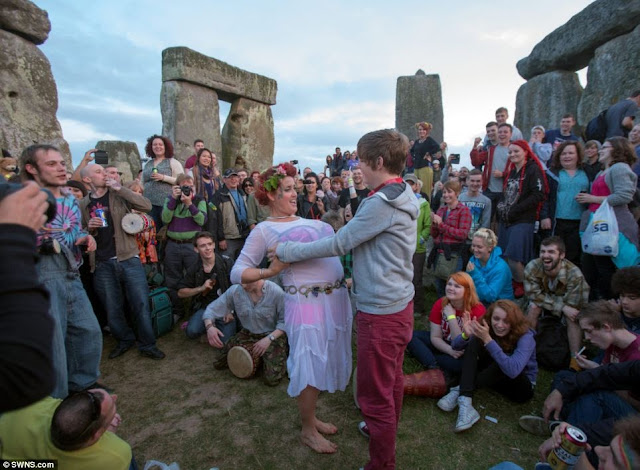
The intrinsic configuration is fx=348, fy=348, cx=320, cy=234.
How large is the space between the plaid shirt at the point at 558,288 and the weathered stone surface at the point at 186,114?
6830 mm

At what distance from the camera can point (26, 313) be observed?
807mm

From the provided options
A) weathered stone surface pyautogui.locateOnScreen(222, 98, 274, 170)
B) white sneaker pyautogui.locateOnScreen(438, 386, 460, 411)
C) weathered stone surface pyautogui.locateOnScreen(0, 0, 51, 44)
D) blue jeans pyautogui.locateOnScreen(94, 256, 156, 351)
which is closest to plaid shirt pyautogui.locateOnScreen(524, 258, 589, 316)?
white sneaker pyautogui.locateOnScreen(438, 386, 460, 411)

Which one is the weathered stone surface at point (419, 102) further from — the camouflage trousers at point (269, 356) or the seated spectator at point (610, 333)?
the seated spectator at point (610, 333)

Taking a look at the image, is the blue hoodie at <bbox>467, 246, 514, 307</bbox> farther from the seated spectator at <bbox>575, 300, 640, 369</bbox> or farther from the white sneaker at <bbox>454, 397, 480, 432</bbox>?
the white sneaker at <bbox>454, 397, 480, 432</bbox>

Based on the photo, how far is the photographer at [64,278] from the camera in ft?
8.07

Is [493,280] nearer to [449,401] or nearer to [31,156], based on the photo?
[449,401]

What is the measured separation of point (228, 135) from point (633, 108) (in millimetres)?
7831

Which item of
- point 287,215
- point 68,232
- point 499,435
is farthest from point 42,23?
point 499,435

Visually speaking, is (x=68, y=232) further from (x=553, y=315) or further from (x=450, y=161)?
(x=450, y=161)

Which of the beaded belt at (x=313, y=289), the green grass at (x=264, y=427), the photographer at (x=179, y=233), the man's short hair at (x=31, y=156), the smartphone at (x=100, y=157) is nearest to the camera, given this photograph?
the beaded belt at (x=313, y=289)

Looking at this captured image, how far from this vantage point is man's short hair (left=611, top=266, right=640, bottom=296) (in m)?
2.58

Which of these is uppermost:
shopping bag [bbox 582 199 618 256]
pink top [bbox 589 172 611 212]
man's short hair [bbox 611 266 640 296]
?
pink top [bbox 589 172 611 212]

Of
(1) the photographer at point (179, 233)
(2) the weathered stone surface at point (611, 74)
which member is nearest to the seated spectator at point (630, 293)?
(1) the photographer at point (179, 233)

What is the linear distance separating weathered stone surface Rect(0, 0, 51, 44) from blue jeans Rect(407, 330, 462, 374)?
700cm
